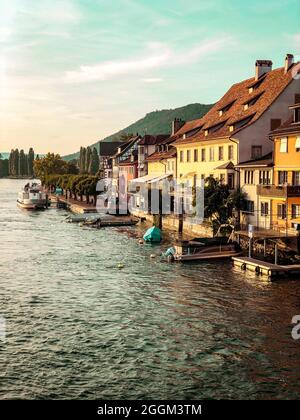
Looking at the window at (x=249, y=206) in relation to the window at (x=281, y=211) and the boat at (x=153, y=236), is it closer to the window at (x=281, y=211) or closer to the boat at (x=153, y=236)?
the window at (x=281, y=211)

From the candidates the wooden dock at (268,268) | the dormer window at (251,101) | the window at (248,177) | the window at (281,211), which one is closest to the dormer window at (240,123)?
the dormer window at (251,101)

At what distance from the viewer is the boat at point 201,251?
5103 centimetres

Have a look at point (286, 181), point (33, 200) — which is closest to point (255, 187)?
point (286, 181)

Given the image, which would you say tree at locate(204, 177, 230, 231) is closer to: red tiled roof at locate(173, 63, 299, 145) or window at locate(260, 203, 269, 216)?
window at locate(260, 203, 269, 216)

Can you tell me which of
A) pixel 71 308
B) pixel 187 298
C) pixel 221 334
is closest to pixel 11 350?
pixel 71 308

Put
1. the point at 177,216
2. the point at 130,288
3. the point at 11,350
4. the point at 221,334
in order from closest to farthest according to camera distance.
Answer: the point at 11,350
the point at 221,334
the point at 130,288
the point at 177,216

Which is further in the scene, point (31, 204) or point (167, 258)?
point (31, 204)

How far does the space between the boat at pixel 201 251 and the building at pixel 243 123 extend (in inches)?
447

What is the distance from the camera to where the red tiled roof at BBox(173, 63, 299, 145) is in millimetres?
61575

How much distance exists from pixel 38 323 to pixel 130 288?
9.97 meters

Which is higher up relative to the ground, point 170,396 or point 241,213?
point 241,213
